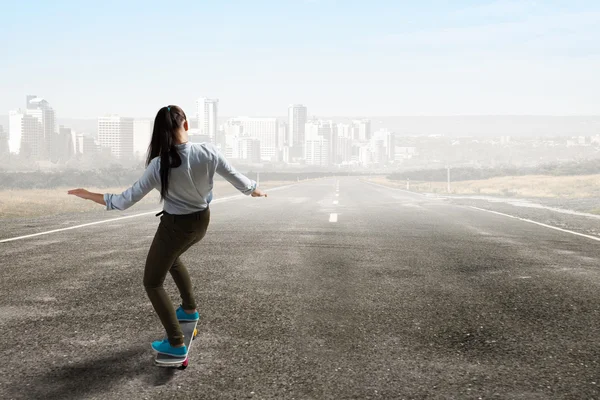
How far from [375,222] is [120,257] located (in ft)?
24.5

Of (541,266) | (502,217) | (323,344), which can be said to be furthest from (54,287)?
(502,217)

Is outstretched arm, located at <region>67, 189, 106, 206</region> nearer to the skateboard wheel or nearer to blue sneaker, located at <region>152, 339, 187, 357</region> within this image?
blue sneaker, located at <region>152, 339, 187, 357</region>

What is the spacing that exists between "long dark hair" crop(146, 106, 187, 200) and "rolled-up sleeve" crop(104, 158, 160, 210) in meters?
0.07

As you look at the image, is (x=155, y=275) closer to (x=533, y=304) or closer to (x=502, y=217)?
(x=533, y=304)

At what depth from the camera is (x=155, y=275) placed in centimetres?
365

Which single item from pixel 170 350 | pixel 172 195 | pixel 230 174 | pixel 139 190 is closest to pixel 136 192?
pixel 139 190

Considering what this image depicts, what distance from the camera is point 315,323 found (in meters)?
4.71

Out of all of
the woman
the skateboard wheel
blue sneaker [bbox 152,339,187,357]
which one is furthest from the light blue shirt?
the skateboard wheel

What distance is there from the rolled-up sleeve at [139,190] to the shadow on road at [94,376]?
3.33 feet

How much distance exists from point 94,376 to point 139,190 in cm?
119

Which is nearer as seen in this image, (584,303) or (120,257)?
(584,303)

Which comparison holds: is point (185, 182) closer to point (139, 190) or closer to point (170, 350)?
point (139, 190)

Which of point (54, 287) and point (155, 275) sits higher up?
point (155, 275)

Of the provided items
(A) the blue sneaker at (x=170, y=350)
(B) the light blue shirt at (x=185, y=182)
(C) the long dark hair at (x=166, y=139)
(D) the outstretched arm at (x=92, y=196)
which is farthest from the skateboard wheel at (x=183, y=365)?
(D) the outstretched arm at (x=92, y=196)
